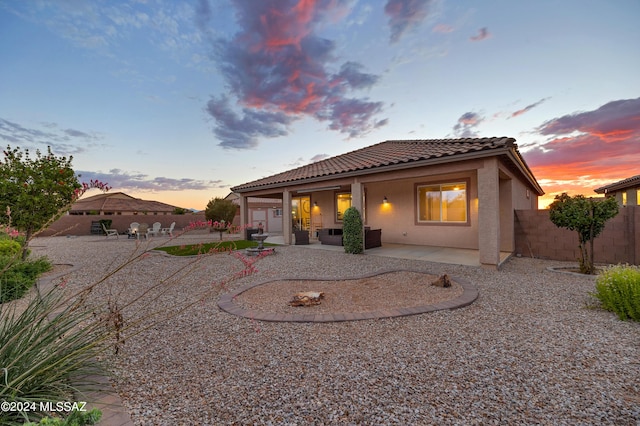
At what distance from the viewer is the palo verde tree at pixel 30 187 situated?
7.64 meters

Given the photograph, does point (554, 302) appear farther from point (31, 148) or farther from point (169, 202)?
point (169, 202)

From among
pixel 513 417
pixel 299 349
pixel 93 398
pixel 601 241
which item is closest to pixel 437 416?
pixel 513 417

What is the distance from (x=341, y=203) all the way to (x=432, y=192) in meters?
4.92

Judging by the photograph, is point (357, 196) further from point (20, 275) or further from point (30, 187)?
point (30, 187)

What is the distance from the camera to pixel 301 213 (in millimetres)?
17297

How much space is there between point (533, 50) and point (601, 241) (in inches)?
260

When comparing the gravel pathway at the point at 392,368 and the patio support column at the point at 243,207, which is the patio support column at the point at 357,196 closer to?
the gravel pathway at the point at 392,368

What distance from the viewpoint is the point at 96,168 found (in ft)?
42.0

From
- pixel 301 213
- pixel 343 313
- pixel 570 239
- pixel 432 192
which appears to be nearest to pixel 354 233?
pixel 432 192

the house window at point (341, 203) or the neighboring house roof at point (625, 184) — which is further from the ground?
the neighboring house roof at point (625, 184)

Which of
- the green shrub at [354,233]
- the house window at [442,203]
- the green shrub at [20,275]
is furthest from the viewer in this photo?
the house window at [442,203]

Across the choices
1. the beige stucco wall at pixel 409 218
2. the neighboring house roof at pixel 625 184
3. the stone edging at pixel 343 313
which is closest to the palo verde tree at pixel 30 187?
the stone edging at pixel 343 313

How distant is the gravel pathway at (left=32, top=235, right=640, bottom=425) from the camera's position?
2041 mm

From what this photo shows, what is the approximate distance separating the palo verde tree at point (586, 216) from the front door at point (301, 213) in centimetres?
1197
